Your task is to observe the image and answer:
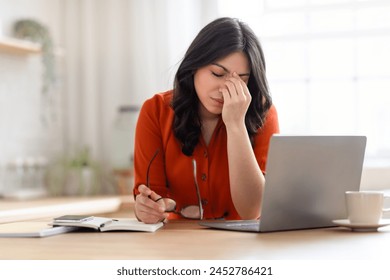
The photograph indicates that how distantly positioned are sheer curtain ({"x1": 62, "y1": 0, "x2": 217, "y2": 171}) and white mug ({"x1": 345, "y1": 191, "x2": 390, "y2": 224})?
268cm

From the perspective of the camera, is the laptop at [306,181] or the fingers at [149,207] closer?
the laptop at [306,181]

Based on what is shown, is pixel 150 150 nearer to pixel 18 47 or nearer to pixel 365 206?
pixel 365 206

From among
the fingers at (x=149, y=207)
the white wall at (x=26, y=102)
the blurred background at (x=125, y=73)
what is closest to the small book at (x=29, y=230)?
the fingers at (x=149, y=207)

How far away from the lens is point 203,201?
2137 millimetres

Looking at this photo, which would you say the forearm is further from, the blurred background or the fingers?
the blurred background

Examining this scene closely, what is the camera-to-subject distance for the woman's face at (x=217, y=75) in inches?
79.1

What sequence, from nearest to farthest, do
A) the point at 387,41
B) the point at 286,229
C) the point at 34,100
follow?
the point at 286,229
the point at 387,41
the point at 34,100

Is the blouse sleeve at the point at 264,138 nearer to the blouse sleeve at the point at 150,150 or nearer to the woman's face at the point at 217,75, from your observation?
the woman's face at the point at 217,75

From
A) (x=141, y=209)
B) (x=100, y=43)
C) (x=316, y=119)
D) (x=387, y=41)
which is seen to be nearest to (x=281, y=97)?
(x=316, y=119)

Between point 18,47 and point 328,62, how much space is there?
187 cm

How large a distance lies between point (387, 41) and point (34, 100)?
2237mm

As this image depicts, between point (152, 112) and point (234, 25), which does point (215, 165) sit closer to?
point (152, 112)

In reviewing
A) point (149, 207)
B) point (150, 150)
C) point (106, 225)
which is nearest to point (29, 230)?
point (106, 225)

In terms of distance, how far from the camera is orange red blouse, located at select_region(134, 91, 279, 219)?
2.13 meters
